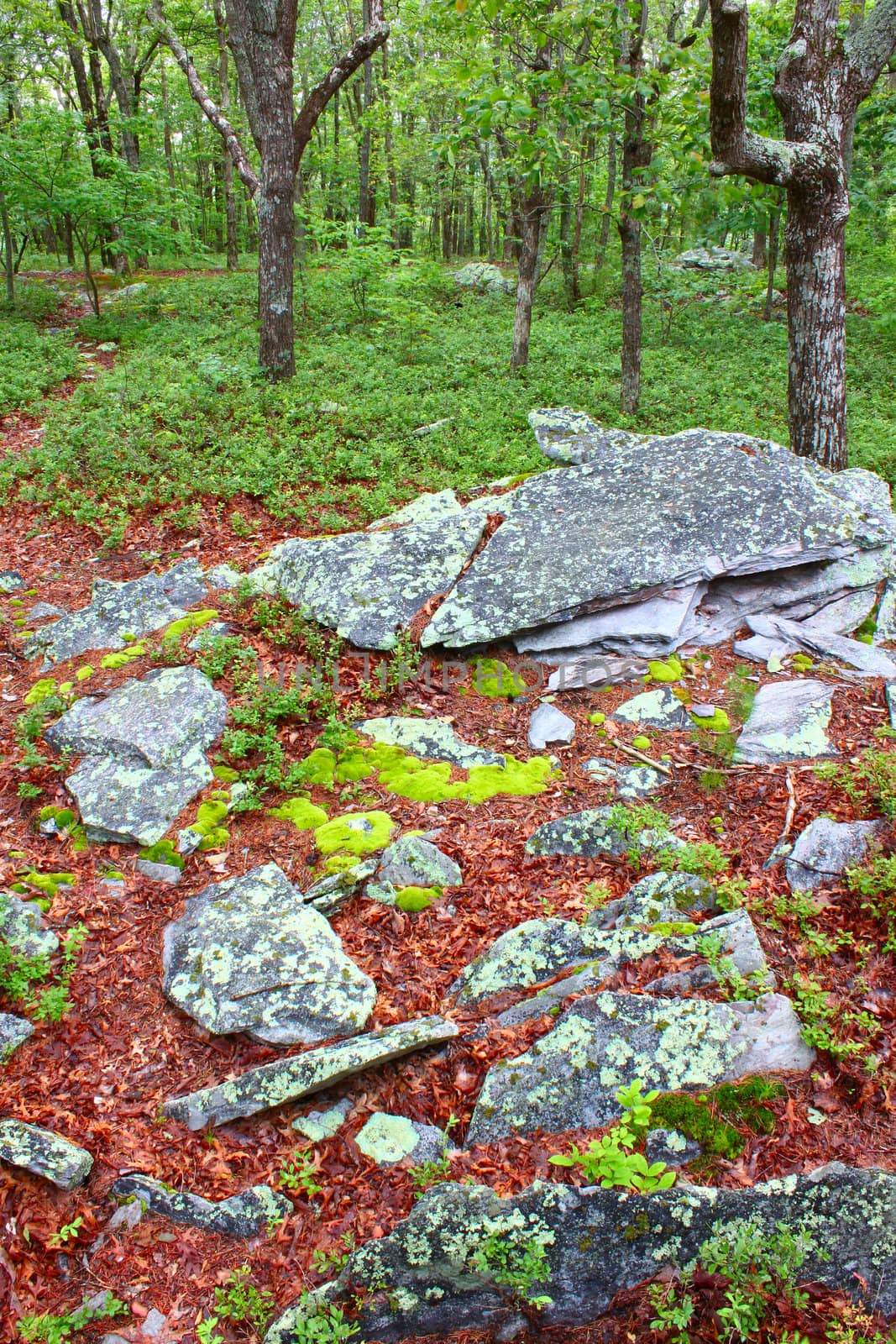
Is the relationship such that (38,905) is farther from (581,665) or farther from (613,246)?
(613,246)

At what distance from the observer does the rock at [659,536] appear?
238 inches

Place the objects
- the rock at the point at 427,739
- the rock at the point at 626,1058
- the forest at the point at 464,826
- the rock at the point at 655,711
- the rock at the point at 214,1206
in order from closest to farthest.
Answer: the forest at the point at 464,826 → the rock at the point at 214,1206 → the rock at the point at 626,1058 → the rock at the point at 427,739 → the rock at the point at 655,711

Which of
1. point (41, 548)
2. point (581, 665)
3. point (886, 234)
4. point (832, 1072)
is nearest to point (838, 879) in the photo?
point (832, 1072)

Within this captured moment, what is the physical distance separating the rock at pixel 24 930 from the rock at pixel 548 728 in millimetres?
3136

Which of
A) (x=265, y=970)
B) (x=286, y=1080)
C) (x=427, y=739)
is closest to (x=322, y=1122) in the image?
(x=286, y=1080)

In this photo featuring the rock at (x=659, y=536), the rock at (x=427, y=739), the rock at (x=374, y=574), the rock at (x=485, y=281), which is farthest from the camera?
the rock at (x=485, y=281)

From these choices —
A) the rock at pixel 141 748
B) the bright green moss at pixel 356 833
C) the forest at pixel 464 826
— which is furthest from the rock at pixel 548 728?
the rock at pixel 141 748

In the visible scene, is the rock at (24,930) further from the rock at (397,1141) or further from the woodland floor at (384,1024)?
the rock at (397,1141)

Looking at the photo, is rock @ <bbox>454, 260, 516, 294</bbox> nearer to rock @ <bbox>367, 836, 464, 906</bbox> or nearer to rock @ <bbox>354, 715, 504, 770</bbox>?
rock @ <bbox>354, 715, 504, 770</bbox>

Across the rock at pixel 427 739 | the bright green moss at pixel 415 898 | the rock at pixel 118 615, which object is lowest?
the bright green moss at pixel 415 898

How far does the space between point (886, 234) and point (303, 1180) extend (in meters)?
27.5

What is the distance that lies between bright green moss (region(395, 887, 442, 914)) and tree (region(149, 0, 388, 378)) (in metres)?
10.3

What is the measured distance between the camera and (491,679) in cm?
596

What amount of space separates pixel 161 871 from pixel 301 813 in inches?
34.2
